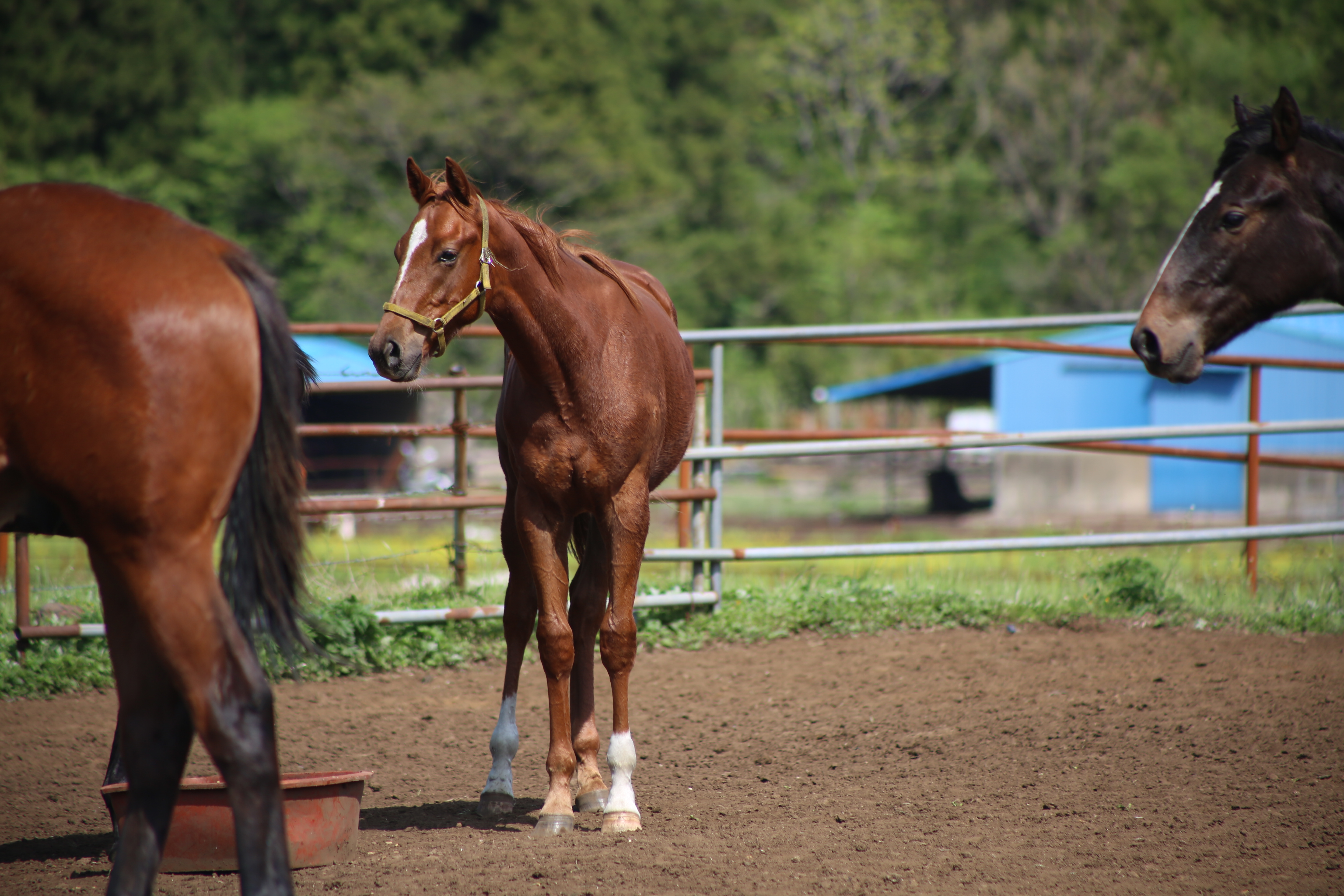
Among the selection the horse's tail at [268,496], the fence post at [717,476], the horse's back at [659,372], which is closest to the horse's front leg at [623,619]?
the horse's back at [659,372]

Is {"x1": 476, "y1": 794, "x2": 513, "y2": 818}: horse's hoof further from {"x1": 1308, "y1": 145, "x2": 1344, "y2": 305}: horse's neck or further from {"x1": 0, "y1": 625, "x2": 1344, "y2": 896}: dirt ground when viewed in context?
{"x1": 1308, "y1": 145, "x2": 1344, "y2": 305}: horse's neck

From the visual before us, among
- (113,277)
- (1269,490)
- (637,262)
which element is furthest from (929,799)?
(637,262)

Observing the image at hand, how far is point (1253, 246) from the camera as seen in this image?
304cm

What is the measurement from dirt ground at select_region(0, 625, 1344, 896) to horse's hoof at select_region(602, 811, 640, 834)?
0.04 metres

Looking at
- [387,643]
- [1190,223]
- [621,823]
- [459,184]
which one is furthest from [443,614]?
[1190,223]

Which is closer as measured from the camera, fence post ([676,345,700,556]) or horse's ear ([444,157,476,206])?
horse's ear ([444,157,476,206])

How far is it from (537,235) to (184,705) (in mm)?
1755

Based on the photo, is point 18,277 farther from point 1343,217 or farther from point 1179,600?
point 1179,600

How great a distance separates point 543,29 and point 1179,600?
3034 cm

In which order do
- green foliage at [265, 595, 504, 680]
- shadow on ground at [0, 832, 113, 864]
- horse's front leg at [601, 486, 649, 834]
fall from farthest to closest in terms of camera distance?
green foliage at [265, 595, 504, 680], horse's front leg at [601, 486, 649, 834], shadow on ground at [0, 832, 113, 864]

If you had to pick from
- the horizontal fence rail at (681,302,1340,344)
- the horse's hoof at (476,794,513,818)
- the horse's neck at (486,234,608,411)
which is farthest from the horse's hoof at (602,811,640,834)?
the horizontal fence rail at (681,302,1340,344)

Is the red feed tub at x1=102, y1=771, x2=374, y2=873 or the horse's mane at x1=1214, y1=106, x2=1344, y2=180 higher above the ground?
the horse's mane at x1=1214, y1=106, x2=1344, y2=180

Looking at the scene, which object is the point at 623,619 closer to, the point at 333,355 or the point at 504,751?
the point at 504,751

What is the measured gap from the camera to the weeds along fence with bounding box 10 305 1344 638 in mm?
5512
